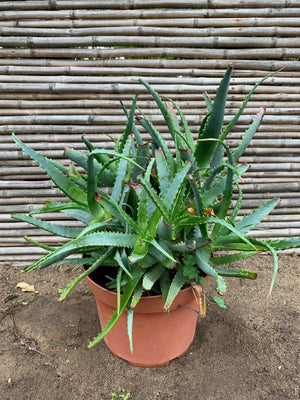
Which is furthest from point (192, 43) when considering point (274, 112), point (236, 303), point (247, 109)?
point (236, 303)

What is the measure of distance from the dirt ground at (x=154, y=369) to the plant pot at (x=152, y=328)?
0.16 ft

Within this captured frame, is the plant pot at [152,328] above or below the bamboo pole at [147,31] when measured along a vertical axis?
below

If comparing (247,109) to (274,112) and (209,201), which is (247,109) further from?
(209,201)

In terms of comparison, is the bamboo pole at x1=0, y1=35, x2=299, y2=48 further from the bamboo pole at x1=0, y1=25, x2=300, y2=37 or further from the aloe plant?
the aloe plant

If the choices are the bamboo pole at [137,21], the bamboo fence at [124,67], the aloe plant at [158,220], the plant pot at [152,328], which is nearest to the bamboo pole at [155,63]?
the bamboo fence at [124,67]

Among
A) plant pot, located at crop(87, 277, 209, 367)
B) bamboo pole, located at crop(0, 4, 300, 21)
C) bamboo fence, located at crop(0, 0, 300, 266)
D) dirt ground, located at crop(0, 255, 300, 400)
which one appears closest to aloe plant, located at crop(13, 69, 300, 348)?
plant pot, located at crop(87, 277, 209, 367)

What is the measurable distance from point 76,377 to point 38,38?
1370mm

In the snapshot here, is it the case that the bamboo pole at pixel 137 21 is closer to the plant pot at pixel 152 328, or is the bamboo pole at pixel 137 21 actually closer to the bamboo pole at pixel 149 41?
the bamboo pole at pixel 149 41

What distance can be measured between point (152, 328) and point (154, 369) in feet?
0.62

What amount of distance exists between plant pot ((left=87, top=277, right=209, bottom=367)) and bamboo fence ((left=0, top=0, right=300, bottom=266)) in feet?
2.57

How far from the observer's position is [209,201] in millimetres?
918

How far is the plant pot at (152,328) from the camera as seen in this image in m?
0.92

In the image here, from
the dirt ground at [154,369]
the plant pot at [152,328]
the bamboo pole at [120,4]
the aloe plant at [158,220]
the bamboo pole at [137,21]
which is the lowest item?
the dirt ground at [154,369]

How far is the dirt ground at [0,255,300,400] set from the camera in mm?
995
